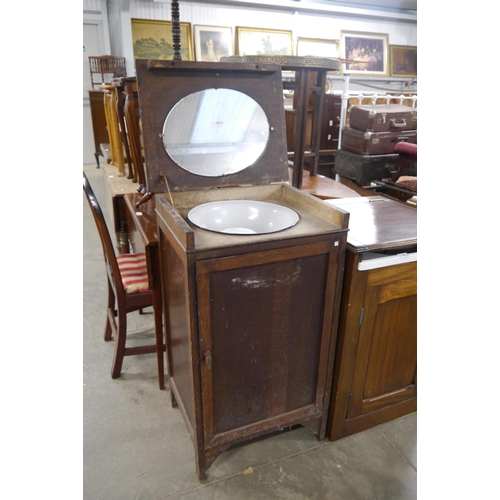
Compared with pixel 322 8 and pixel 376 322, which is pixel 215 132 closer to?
pixel 376 322

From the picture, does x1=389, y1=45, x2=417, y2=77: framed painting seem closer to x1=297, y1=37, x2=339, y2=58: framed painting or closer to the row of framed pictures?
the row of framed pictures

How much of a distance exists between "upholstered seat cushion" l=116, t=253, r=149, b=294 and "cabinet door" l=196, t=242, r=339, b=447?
2.33 feet

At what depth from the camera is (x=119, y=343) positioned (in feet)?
6.24

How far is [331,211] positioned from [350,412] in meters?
0.82

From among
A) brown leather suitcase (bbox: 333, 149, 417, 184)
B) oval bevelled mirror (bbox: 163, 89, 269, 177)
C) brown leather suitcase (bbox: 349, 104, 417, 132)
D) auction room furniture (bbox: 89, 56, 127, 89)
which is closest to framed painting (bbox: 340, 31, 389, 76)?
auction room furniture (bbox: 89, 56, 127, 89)

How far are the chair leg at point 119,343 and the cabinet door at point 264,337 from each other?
0.71m

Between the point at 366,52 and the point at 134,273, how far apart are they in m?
7.86

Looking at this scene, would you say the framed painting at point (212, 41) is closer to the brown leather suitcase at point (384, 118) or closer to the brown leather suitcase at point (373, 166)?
the brown leather suitcase at point (384, 118)

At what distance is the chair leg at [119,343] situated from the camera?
1849 millimetres

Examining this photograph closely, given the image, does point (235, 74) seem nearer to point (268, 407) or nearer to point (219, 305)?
point (219, 305)

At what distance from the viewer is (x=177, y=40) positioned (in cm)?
180

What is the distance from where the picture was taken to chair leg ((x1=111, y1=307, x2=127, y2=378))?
6.07ft

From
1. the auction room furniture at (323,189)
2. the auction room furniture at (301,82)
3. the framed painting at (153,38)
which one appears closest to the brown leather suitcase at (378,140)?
the auction room furniture at (323,189)

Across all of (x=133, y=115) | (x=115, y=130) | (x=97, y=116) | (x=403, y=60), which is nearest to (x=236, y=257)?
(x=133, y=115)
